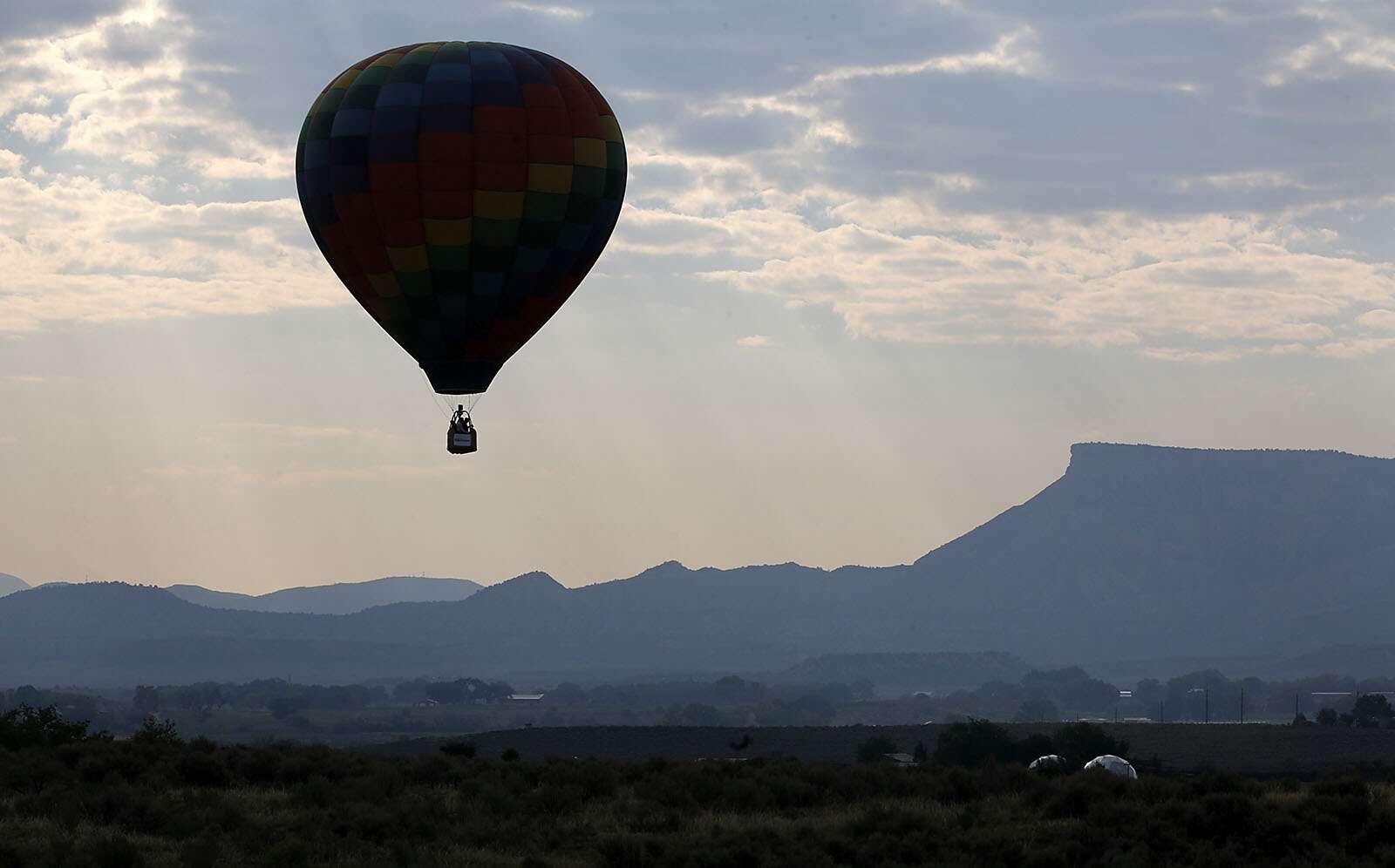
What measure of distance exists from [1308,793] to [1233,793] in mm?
2125

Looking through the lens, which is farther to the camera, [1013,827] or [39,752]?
[39,752]

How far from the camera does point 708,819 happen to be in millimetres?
44406

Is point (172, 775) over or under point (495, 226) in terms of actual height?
under

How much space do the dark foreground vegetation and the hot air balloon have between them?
12549mm

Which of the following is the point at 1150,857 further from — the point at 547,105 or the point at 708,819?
the point at 547,105

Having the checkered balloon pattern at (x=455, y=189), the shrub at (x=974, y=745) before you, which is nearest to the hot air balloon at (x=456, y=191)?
the checkered balloon pattern at (x=455, y=189)

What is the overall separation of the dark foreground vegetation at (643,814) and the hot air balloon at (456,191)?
12.5m

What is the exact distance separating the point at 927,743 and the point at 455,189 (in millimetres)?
103771

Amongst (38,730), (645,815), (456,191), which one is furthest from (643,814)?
(38,730)

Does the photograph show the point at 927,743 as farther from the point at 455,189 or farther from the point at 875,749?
the point at 455,189

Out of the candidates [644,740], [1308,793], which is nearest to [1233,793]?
[1308,793]

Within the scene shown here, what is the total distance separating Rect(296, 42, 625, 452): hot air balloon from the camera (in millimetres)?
58281

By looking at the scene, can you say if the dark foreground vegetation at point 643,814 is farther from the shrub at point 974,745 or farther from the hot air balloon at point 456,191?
the shrub at point 974,745

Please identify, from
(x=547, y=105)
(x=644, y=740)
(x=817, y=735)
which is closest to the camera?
(x=547, y=105)
